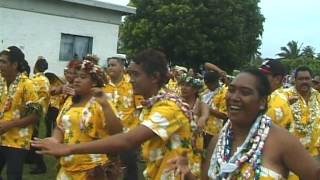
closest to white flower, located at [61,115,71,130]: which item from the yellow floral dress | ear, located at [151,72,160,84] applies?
the yellow floral dress

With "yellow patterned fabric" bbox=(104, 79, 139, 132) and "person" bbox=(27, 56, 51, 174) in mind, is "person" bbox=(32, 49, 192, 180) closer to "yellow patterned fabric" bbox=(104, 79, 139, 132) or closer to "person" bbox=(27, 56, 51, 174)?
"person" bbox=(27, 56, 51, 174)

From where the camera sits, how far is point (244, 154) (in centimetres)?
351

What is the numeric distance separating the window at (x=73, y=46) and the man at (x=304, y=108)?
15515 mm

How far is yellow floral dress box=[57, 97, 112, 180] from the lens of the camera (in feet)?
16.5

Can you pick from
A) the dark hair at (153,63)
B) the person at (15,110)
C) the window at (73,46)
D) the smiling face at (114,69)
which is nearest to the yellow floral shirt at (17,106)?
the person at (15,110)

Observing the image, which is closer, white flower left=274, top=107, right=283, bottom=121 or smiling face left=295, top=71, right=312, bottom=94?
white flower left=274, top=107, right=283, bottom=121

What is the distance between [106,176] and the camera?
4.96 metres

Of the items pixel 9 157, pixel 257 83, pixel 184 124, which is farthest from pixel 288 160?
pixel 9 157

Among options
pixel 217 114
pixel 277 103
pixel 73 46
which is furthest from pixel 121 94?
pixel 73 46

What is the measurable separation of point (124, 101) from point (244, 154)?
5.88 meters

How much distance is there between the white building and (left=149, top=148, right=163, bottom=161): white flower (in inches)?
618

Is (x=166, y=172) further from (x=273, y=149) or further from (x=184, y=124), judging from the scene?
(x=273, y=149)

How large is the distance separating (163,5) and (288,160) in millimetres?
34669

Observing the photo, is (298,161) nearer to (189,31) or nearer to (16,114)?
(16,114)
